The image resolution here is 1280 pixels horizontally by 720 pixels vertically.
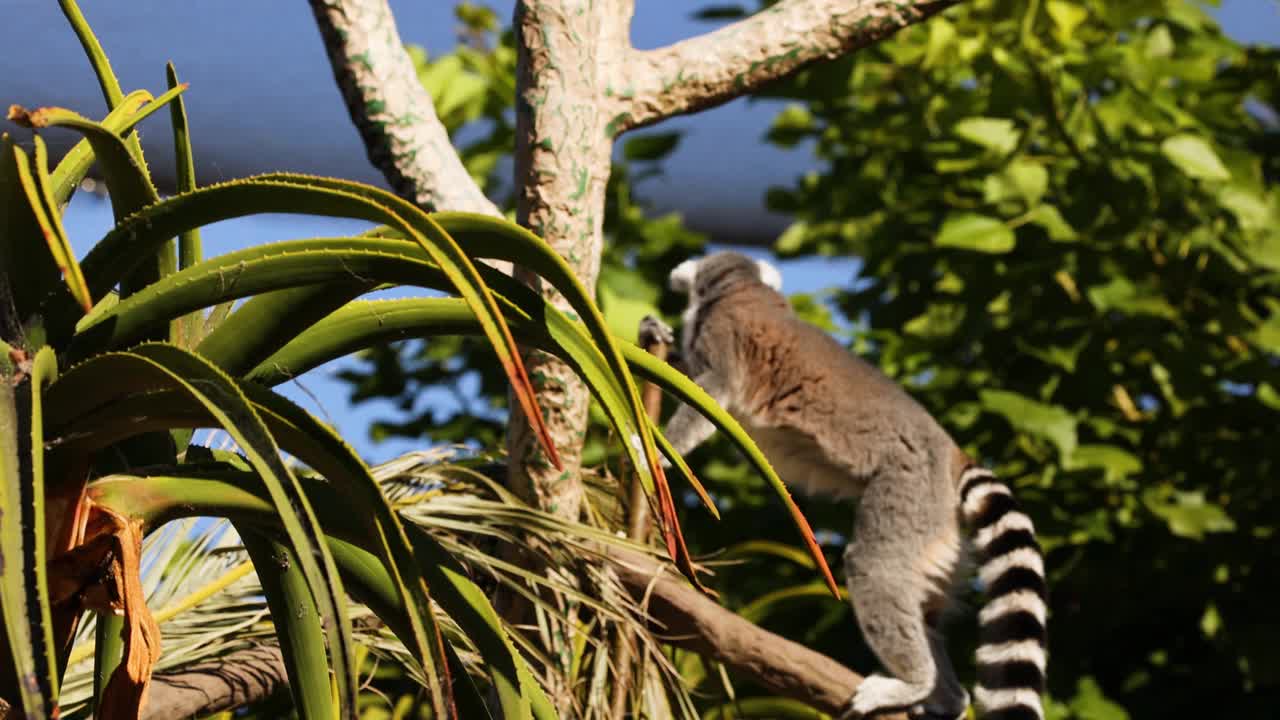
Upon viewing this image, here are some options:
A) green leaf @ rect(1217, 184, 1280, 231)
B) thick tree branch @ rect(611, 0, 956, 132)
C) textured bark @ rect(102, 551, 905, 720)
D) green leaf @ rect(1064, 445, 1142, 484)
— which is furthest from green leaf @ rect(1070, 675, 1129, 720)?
thick tree branch @ rect(611, 0, 956, 132)

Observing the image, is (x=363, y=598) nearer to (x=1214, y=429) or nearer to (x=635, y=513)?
(x=635, y=513)

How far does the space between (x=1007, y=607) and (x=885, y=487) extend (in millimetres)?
417

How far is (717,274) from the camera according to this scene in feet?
10.3

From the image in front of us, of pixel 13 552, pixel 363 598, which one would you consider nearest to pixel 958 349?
pixel 363 598

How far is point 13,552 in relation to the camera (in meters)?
0.70

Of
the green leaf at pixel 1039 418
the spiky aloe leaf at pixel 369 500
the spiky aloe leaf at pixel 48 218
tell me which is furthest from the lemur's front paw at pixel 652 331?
the spiky aloe leaf at pixel 48 218

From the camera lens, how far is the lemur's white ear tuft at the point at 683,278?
307 cm

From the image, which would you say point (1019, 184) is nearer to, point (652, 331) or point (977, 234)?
point (977, 234)

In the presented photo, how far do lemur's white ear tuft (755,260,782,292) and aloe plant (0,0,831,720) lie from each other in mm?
2319

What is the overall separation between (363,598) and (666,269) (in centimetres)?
243

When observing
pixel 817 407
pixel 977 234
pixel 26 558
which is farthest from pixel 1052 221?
pixel 26 558

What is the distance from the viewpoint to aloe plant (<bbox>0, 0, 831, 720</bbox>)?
76 centimetres

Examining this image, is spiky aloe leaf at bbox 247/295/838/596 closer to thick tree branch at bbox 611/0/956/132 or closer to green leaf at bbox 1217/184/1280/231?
thick tree branch at bbox 611/0/956/132

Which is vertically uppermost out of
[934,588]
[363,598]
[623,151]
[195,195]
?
[623,151]
